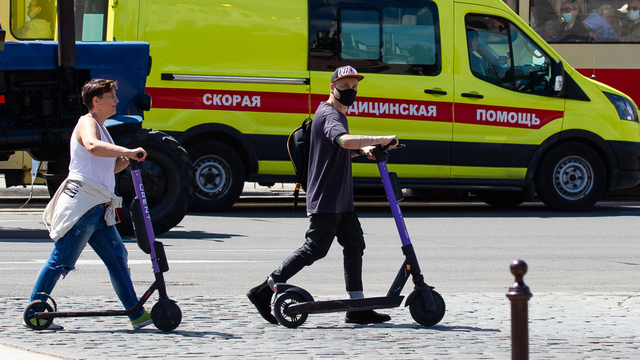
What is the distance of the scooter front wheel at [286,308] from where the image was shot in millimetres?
5238

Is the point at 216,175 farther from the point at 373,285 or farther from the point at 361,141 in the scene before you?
the point at 361,141

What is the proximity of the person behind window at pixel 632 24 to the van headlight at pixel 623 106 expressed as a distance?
1.85 m

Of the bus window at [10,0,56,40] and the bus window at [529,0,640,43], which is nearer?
the bus window at [10,0,56,40]

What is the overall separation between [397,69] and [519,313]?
922 centimetres

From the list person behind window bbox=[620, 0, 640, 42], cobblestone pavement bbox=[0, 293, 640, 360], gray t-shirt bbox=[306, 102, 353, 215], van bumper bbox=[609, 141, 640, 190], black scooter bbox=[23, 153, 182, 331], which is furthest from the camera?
person behind window bbox=[620, 0, 640, 42]

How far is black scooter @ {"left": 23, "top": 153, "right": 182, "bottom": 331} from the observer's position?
4.99 meters

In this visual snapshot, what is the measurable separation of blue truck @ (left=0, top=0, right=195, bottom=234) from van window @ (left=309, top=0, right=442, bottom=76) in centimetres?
283

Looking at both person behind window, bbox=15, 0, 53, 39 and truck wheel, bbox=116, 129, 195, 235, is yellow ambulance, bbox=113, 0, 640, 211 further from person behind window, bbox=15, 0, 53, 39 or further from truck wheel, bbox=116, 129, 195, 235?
truck wheel, bbox=116, 129, 195, 235

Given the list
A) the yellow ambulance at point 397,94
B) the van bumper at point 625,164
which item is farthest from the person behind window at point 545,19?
the van bumper at point 625,164

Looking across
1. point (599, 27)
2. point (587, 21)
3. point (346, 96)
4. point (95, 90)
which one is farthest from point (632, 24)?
point (95, 90)

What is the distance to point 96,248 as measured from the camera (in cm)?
521

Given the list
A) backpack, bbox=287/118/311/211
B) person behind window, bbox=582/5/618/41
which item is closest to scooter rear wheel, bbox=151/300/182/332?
backpack, bbox=287/118/311/211

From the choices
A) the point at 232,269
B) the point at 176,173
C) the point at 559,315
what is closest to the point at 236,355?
the point at 559,315

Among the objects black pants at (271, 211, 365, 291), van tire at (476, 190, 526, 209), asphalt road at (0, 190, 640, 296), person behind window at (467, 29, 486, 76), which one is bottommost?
van tire at (476, 190, 526, 209)
